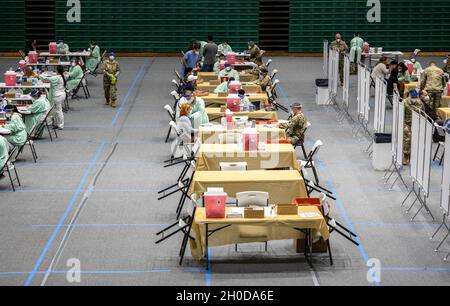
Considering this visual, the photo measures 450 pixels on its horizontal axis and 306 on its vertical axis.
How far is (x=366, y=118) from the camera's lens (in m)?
18.7

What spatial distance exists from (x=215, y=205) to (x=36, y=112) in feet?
26.0

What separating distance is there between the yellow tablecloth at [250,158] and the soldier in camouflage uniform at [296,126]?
192cm

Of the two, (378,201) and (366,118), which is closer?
(378,201)

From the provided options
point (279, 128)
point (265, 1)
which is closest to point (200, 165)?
point (279, 128)

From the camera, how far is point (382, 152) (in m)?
16.1

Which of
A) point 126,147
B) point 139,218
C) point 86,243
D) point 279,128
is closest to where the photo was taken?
point 86,243

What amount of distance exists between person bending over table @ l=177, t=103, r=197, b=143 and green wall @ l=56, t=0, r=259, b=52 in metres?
17.2

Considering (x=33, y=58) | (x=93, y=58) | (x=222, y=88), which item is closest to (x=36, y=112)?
(x=222, y=88)

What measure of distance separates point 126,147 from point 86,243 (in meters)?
6.25

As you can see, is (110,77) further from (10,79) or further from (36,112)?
(36,112)

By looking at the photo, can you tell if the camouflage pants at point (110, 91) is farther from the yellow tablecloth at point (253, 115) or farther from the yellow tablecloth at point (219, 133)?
the yellow tablecloth at point (219, 133)

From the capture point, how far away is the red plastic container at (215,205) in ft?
35.8

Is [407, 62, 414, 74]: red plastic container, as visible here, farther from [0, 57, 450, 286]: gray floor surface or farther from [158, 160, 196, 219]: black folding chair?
[158, 160, 196, 219]: black folding chair

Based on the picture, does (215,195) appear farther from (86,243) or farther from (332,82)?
(332,82)
